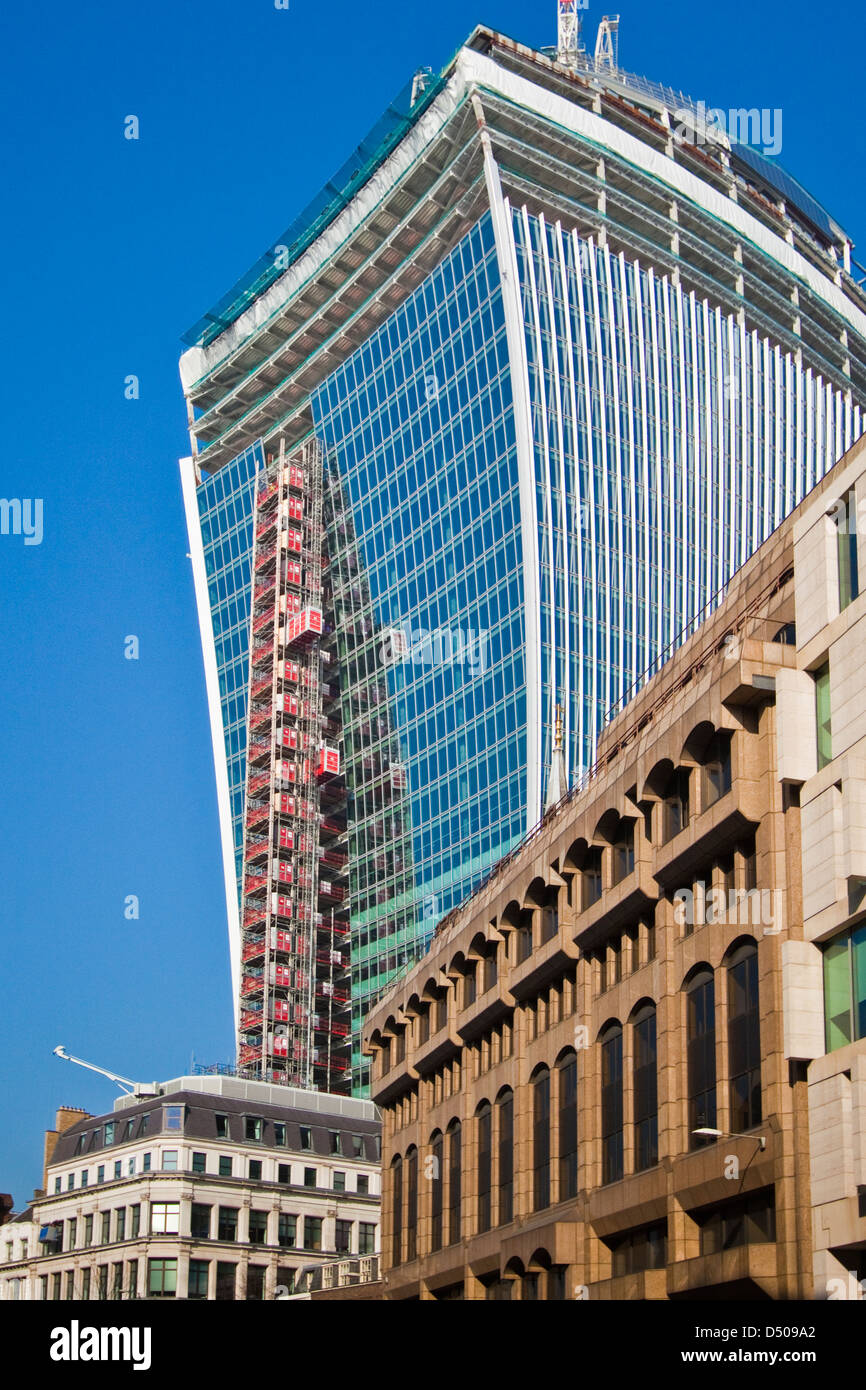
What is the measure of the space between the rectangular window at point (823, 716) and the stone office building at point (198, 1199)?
69557mm

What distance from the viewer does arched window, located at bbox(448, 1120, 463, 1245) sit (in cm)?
6619

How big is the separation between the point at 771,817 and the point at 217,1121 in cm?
7368

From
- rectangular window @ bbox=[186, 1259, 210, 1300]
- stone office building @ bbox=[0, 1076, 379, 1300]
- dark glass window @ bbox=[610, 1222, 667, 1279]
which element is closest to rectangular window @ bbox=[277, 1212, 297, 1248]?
stone office building @ bbox=[0, 1076, 379, 1300]

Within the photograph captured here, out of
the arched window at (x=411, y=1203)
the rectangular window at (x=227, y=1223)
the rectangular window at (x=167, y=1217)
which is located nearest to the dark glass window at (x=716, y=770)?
the arched window at (x=411, y=1203)

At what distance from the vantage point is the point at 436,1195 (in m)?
69.2

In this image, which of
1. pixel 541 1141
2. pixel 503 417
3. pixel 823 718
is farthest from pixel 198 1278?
pixel 823 718

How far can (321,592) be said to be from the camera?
167 metres

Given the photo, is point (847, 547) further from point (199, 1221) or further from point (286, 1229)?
point (286, 1229)

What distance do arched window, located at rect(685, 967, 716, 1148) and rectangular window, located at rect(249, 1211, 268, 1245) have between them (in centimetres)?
6668

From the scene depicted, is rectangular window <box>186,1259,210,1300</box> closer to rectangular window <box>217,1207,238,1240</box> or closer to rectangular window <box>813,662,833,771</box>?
rectangular window <box>217,1207,238,1240</box>

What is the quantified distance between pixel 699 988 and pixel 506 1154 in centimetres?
1747
